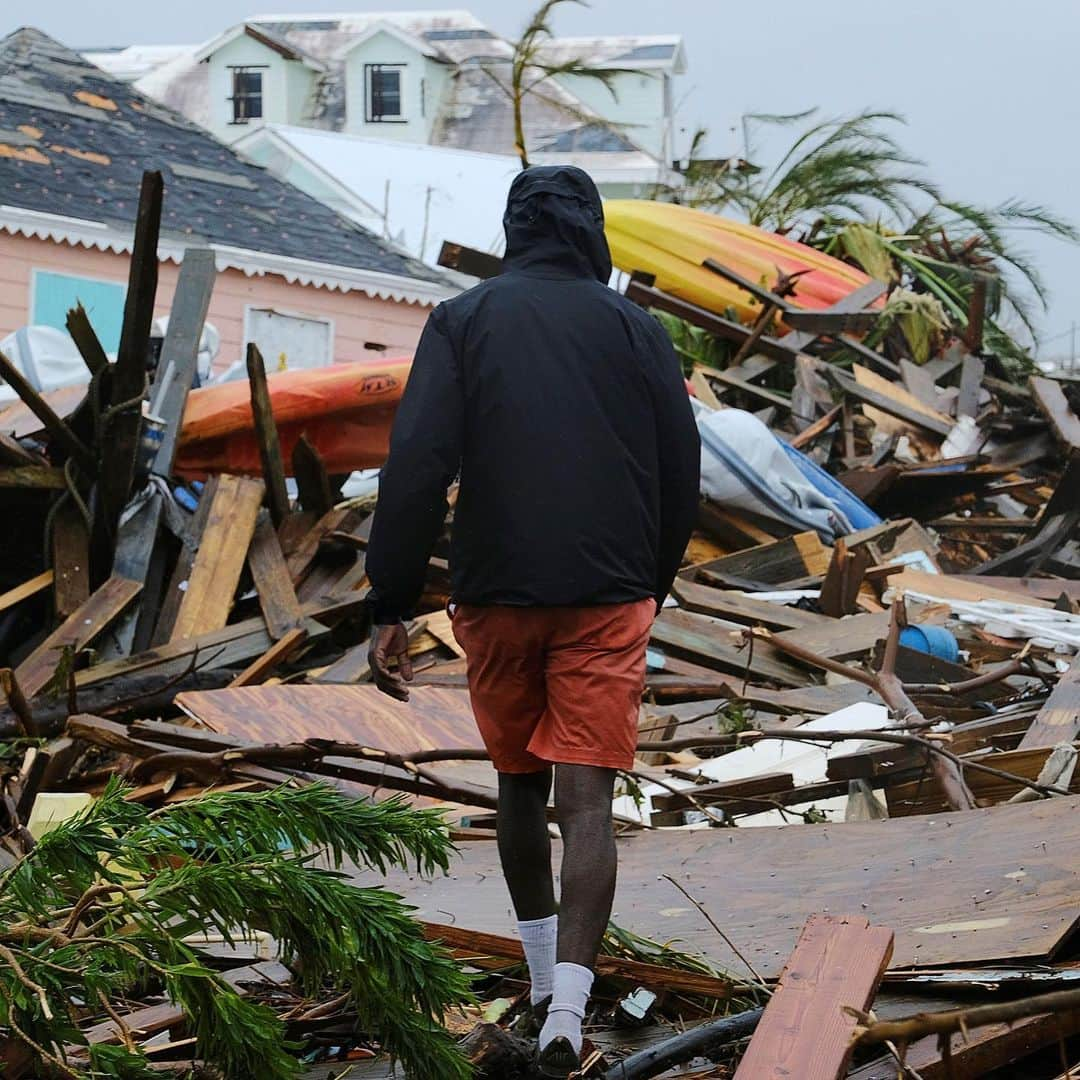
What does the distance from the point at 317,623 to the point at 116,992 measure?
4.03 meters

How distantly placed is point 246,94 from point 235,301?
19927mm

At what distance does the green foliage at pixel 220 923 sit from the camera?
7.11 feet

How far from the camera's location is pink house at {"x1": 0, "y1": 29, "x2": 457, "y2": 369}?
54.1ft

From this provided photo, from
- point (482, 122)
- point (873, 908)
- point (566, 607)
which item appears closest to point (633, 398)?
point (566, 607)

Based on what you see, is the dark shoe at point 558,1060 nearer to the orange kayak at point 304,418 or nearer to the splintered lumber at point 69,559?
the splintered lumber at point 69,559

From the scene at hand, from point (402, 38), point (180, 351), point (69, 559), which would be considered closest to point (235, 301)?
point (180, 351)

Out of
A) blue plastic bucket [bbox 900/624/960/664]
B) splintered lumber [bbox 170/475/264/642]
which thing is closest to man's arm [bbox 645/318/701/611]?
blue plastic bucket [bbox 900/624/960/664]

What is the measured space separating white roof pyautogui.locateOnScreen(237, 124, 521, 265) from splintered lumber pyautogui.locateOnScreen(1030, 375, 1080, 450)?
44.6ft

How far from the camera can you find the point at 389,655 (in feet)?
10.5

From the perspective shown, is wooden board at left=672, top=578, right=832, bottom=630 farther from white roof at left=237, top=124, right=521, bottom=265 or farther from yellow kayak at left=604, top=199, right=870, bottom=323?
white roof at left=237, top=124, right=521, bottom=265

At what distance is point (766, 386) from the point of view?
1304 cm

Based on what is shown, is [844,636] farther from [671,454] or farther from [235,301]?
[235,301]

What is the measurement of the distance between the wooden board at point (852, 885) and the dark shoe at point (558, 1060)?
1.45ft

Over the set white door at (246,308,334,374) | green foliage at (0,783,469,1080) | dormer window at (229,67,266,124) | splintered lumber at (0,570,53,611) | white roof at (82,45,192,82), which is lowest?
white door at (246,308,334,374)
